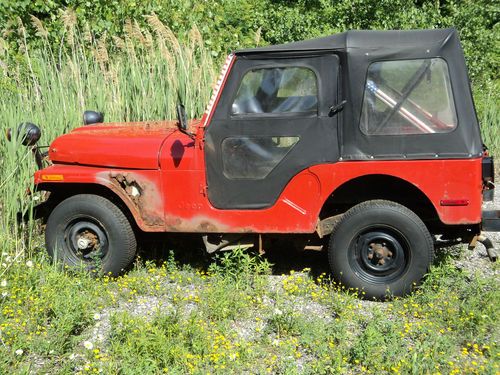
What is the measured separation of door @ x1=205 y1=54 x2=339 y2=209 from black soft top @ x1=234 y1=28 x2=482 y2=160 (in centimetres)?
9

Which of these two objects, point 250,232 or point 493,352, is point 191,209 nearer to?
point 250,232

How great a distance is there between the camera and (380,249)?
191 inches

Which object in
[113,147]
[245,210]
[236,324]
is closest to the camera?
[236,324]

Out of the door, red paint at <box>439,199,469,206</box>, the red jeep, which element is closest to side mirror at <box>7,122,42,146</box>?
the red jeep

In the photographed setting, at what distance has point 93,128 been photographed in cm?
561

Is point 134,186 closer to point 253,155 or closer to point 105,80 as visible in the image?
point 253,155

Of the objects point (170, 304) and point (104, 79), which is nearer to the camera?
point (170, 304)

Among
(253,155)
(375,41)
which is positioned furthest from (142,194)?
(375,41)

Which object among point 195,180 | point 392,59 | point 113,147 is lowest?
point 195,180

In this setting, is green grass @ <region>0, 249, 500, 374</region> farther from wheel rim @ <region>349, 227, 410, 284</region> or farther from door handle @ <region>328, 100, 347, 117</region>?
door handle @ <region>328, 100, 347, 117</region>

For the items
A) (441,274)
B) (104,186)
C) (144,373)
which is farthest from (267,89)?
(144,373)

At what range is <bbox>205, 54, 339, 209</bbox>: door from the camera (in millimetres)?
4730

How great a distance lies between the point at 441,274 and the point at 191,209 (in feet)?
6.78

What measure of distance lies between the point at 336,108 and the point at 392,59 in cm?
56
